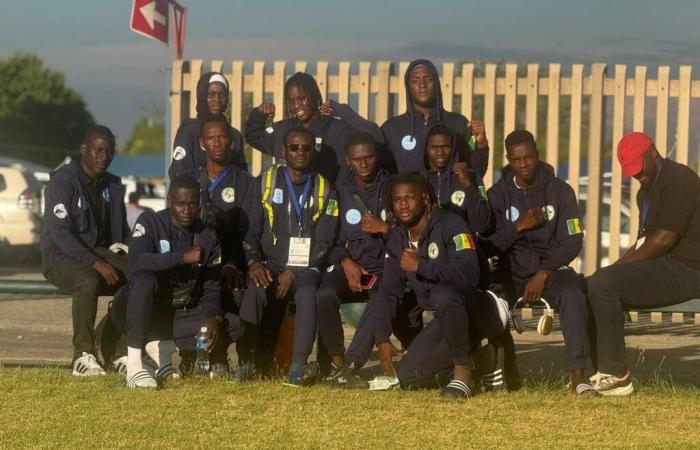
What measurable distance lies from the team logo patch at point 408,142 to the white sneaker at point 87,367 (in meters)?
2.56

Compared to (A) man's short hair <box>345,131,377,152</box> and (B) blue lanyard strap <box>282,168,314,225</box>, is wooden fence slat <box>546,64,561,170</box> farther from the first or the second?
(B) blue lanyard strap <box>282,168,314,225</box>

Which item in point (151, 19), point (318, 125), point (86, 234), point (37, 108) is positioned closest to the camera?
point (86, 234)

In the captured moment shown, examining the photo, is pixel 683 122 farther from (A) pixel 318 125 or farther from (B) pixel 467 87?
(A) pixel 318 125

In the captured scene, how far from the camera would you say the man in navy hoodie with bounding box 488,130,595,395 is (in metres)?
8.52

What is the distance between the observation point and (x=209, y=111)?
9.91 m

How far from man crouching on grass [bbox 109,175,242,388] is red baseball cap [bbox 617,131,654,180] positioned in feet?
8.86

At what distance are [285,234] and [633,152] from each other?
235cm

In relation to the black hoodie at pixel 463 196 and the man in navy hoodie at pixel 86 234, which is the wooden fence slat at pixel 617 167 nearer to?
the black hoodie at pixel 463 196

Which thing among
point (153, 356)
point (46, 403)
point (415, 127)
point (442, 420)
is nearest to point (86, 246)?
point (153, 356)

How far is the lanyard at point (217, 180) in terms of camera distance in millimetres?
9156

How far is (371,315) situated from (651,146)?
6.71ft

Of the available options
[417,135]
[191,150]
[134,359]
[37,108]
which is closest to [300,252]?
[417,135]

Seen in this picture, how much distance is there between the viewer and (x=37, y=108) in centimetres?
Answer: 6688

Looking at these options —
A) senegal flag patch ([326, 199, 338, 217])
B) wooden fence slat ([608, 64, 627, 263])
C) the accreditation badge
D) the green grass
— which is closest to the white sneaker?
the green grass
